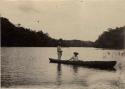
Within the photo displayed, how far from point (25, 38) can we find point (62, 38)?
0.36 m

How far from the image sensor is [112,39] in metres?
6.13

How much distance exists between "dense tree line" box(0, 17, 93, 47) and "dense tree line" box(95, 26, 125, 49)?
0.35 ft

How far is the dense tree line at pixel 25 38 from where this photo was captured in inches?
238

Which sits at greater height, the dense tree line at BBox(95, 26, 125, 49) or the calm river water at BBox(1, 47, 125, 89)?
the dense tree line at BBox(95, 26, 125, 49)

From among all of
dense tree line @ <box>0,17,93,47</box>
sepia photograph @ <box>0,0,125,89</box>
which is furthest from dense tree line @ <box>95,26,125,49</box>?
dense tree line @ <box>0,17,93,47</box>

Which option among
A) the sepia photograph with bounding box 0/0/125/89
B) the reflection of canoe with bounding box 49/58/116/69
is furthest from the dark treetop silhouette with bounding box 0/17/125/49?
the reflection of canoe with bounding box 49/58/116/69

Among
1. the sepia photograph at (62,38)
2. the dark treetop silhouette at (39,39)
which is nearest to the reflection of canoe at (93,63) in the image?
the sepia photograph at (62,38)

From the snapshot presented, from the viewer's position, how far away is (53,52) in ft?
20.2

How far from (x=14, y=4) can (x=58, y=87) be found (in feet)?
2.97

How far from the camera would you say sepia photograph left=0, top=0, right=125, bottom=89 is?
19.7 ft

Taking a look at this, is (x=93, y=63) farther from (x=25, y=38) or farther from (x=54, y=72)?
(x=25, y=38)

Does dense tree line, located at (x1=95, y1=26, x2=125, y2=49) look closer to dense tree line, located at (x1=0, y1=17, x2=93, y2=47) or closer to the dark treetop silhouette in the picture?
the dark treetop silhouette

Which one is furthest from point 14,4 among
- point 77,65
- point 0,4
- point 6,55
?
point 77,65

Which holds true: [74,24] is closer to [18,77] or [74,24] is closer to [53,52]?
[53,52]
